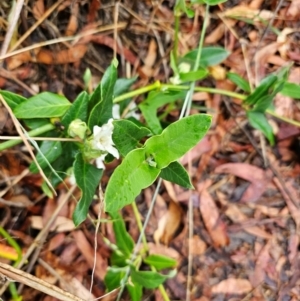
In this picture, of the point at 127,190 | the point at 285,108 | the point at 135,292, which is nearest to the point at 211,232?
the point at 135,292

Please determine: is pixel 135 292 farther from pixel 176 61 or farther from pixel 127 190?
pixel 176 61

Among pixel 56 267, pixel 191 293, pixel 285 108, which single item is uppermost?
pixel 285 108

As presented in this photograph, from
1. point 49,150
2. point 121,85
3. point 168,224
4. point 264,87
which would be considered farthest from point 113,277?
point 264,87

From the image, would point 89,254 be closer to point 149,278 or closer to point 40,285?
point 149,278

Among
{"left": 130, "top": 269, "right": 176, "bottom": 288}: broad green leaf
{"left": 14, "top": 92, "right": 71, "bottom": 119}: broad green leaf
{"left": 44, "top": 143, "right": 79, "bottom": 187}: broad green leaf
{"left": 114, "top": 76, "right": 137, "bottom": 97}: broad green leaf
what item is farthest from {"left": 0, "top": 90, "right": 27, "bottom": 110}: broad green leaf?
{"left": 130, "top": 269, "right": 176, "bottom": 288}: broad green leaf

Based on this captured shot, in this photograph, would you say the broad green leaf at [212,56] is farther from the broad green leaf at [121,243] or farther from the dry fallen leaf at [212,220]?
the broad green leaf at [121,243]

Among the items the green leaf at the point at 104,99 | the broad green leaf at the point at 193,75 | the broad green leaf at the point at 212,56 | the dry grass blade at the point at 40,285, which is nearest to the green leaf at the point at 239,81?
the broad green leaf at the point at 212,56
